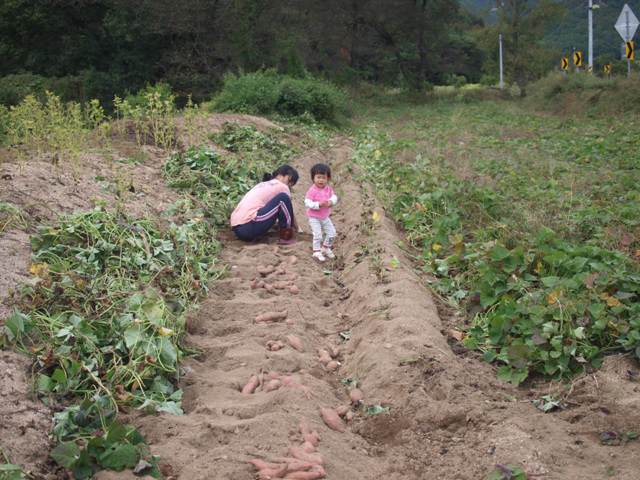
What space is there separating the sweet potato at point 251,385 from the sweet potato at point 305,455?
2.12 feet

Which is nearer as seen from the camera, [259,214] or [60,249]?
[60,249]

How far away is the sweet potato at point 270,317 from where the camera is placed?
4082 millimetres

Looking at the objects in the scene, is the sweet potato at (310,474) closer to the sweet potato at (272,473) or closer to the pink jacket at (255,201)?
the sweet potato at (272,473)

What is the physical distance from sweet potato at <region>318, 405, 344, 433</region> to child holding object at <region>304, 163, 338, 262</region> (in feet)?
9.14

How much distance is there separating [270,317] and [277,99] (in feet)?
36.4

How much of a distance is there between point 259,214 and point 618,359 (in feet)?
12.7

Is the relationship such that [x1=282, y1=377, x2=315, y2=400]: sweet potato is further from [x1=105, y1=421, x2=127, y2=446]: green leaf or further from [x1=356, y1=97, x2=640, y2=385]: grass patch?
[x1=356, y1=97, x2=640, y2=385]: grass patch

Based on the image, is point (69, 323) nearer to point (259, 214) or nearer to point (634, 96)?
point (259, 214)

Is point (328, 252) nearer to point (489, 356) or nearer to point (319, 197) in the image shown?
point (319, 197)

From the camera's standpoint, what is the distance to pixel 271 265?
17.4 feet

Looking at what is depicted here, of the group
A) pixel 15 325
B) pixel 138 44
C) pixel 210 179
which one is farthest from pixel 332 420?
pixel 138 44

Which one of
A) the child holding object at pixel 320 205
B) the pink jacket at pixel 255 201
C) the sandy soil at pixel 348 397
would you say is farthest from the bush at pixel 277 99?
the sandy soil at pixel 348 397

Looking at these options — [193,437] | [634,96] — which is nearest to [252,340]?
[193,437]

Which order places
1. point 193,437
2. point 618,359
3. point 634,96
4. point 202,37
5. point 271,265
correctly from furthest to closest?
point 202,37
point 634,96
point 271,265
point 618,359
point 193,437
